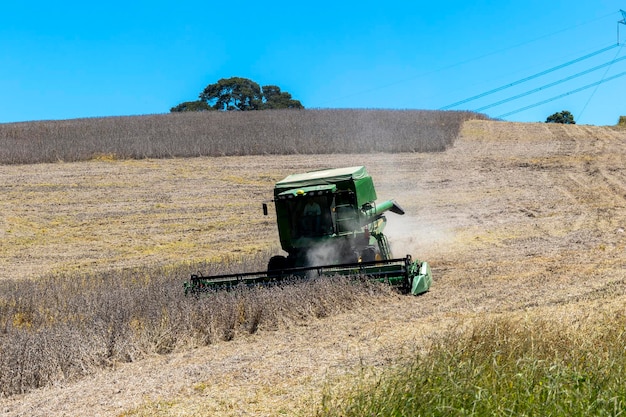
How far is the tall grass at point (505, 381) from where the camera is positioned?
15.3 ft

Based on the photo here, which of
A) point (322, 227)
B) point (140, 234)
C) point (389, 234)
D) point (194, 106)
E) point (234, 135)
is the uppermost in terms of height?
point (194, 106)

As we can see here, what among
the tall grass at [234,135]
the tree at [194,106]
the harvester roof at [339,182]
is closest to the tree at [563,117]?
the tall grass at [234,135]

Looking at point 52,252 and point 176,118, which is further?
point 176,118

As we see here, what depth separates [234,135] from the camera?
36.4 meters

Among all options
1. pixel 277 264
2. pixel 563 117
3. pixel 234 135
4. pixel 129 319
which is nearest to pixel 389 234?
pixel 277 264

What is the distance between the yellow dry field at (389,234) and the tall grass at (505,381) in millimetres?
776

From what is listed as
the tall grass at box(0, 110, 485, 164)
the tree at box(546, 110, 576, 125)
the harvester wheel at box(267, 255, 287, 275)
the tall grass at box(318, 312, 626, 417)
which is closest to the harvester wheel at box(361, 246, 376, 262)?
the harvester wheel at box(267, 255, 287, 275)

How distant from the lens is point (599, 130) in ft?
115

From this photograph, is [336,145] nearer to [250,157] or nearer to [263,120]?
[250,157]

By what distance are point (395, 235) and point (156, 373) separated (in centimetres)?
1225

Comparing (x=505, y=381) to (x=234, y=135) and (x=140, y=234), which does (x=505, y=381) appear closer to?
(x=140, y=234)

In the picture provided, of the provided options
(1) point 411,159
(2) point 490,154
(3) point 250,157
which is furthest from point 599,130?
(3) point 250,157

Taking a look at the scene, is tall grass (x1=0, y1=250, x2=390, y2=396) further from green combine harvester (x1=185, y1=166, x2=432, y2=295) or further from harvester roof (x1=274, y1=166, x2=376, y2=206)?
harvester roof (x1=274, y1=166, x2=376, y2=206)

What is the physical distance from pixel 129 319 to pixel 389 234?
10653 mm
